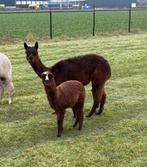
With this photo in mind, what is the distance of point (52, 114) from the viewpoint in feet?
24.4

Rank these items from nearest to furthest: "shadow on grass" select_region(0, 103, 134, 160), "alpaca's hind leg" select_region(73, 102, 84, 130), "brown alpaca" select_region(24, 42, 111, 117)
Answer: "shadow on grass" select_region(0, 103, 134, 160), "alpaca's hind leg" select_region(73, 102, 84, 130), "brown alpaca" select_region(24, 42, 111, 117)

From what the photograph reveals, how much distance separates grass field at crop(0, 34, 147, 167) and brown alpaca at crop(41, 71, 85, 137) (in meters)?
0.41

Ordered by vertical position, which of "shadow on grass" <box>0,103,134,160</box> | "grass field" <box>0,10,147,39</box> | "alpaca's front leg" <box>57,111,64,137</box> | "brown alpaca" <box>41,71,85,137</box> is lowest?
"grass field" <box>0,10,147,39</box>

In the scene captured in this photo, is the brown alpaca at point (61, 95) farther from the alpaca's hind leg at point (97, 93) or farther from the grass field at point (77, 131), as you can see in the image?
the alpaca's hind leg at point (97, 93)

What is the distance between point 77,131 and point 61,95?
0.82 meters

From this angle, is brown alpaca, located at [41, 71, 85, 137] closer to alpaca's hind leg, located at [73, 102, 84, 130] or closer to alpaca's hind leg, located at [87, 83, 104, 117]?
alpaca's hind leg, located at [73, 102, 84, 130]

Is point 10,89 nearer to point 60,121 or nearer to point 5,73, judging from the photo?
point 5,73

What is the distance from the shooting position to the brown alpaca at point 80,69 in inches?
268

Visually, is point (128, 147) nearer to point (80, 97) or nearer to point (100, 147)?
point (100, 147)

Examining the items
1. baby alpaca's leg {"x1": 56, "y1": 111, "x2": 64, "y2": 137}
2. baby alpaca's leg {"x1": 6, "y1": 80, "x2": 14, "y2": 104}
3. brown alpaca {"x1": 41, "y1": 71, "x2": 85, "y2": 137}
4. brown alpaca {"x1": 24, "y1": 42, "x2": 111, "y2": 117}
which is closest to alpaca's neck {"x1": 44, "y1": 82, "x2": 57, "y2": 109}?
brown alpaca {"x1": 41, "y1": 71, "x2": 85, "y2": 137}

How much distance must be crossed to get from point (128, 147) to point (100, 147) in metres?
0.39

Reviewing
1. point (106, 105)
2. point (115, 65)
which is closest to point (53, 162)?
point (106, 105)

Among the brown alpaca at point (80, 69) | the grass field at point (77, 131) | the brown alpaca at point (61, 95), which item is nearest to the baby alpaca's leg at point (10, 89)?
the grass field at point (77, 131)

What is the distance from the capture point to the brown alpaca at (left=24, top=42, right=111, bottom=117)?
6.82m
